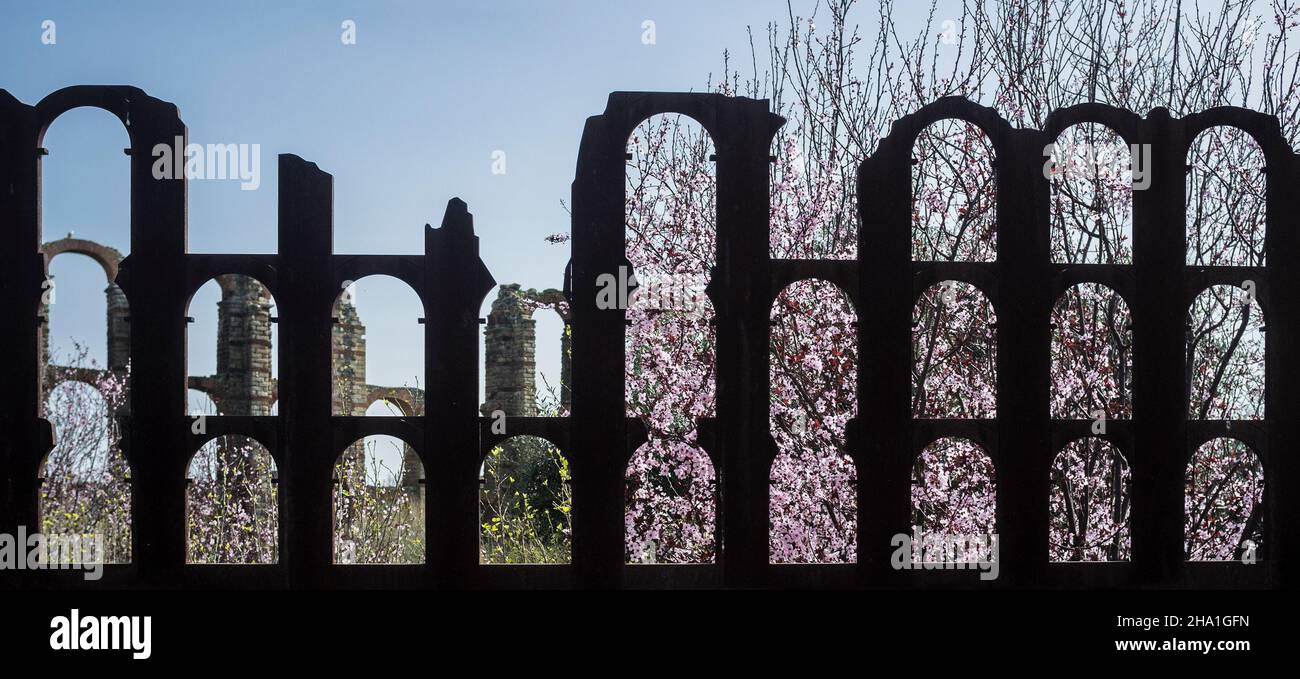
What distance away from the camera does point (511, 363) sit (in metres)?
15.8

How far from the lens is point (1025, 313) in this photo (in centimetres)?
480

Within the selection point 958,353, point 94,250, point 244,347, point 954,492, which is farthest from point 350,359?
point 954,492

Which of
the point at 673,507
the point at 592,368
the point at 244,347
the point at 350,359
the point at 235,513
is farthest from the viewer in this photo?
the point at 244,347

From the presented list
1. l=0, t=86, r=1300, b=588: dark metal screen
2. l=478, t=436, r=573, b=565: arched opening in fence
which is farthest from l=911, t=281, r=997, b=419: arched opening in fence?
l=478, t=436, r=573, b=565: arched opening in fence

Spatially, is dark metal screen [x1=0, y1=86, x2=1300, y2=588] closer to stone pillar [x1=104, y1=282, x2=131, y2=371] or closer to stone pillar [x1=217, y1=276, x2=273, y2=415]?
stone pillar [x1=217, y1=276, x2=273, y2=415]

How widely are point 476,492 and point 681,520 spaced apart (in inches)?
107

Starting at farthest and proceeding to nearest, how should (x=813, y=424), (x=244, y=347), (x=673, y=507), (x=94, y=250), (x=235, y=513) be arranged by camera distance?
(x=244, y=347)
(x=94, y=250)
(x=235, y=513)
(x=673, y=507)
(x=813, y=424)

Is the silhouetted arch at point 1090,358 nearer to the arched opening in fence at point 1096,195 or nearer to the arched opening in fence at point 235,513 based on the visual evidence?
the arched opening in fence at point 1096,195

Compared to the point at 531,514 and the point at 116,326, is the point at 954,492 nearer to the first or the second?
the point at 531,514

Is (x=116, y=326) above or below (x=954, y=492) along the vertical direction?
above

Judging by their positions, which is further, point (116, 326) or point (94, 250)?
point (116, 326)

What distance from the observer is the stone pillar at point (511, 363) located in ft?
51.4

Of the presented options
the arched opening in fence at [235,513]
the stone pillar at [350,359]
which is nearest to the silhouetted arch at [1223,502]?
the arched opening in fence at [235,513]
